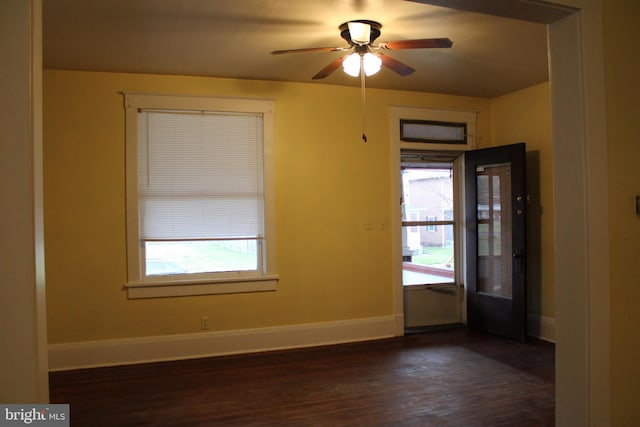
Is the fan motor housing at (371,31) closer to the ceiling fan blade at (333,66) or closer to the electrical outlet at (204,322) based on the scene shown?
the ceiling fan blade at (333,66)

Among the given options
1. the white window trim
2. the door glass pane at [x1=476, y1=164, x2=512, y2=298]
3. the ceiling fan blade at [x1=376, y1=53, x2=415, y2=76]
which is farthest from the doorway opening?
the ceiling fan blade at [x1=376, y1=53, x2=415, y2=76]

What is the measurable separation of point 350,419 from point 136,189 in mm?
2697

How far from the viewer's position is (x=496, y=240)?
16.3 ft

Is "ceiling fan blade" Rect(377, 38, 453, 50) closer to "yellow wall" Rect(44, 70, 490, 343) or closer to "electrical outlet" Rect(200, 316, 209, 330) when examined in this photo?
"yellow wall" Rect(44, 70, 490, 343)

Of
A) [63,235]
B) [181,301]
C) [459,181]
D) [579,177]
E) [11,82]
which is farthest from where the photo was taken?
[459,181]

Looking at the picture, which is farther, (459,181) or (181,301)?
(459,181)

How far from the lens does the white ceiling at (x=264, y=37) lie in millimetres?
2871

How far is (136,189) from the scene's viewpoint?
4.15 meters

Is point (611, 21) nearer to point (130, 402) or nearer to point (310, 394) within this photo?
point (310, 394)

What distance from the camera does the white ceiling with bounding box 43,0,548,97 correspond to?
9.42ft

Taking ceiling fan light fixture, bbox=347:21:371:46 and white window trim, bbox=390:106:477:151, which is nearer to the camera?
ceiling fan light fixture, bbox=347:21:371:46

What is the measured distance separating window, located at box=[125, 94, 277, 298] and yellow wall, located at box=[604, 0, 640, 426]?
305cm

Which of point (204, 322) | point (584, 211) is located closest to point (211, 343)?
point (204, 322)

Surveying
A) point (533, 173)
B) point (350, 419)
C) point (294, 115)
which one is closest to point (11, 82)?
point (350, 419)
